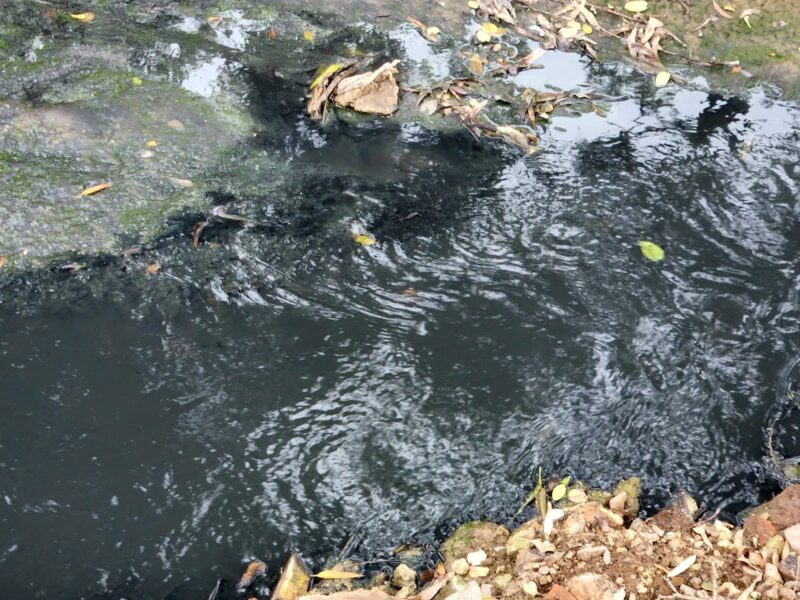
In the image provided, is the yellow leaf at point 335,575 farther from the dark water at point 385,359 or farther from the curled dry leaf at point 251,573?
the curled dry leaf at point 251,573

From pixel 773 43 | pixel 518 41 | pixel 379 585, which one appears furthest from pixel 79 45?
pixel 773 43

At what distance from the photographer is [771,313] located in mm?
3857

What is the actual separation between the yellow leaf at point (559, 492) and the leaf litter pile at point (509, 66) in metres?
2.55

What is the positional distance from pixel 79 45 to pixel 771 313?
4.97 meters

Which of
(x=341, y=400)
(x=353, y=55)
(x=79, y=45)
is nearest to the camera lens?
(x=341, y=400)

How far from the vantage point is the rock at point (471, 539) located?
288cm

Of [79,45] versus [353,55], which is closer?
[79,45]

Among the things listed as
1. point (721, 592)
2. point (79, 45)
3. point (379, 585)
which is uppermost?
point (79, 45)

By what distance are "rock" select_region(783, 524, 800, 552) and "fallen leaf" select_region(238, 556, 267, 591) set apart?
206 centimetres

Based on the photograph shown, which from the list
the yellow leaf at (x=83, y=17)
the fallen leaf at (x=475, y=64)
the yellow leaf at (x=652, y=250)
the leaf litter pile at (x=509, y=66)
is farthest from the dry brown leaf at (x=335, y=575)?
the yellow leaf at (x=83, y=17)

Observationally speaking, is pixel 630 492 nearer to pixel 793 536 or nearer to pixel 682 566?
pixel 682 566

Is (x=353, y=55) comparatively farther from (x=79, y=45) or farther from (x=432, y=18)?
(x=79, y=45)

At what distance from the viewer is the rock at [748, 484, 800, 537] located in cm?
285

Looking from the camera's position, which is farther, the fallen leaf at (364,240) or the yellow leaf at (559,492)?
the fallen leaf at (364,240)
